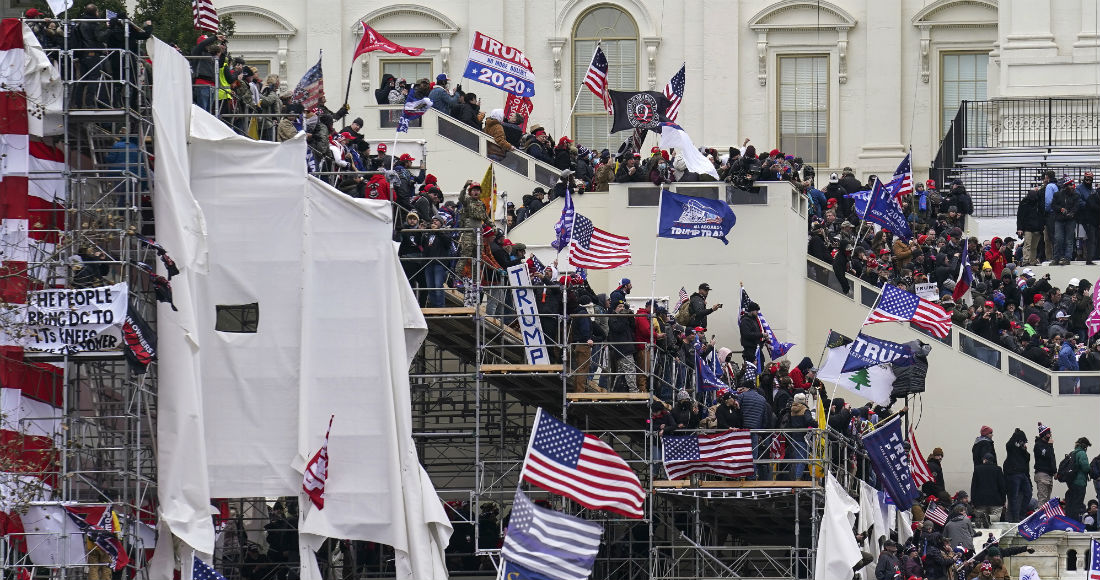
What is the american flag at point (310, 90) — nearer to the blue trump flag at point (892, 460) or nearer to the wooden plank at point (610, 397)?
the wooden plank at point (610, 397)

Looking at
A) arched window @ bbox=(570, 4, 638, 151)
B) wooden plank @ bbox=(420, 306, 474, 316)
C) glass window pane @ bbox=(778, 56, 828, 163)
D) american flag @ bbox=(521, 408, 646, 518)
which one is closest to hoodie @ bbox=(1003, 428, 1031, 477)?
american flag @ bbox=(521, 408, 646, 518)

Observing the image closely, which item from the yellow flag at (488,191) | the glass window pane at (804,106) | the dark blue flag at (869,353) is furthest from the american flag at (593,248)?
the glass window pane at (804,106)

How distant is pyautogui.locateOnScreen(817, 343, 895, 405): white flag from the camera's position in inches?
2067

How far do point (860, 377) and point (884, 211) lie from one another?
18.8 feet

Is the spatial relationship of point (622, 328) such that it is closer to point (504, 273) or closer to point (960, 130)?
point (504, 273)

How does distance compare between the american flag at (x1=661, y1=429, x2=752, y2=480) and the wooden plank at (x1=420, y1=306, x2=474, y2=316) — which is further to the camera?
the wooden plank at (x1=420, y1=306, x2=474, y2=316)

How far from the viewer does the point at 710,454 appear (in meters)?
49.3

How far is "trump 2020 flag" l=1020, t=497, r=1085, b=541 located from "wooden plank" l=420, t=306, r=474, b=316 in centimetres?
894

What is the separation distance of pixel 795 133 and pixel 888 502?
21938 millimetres

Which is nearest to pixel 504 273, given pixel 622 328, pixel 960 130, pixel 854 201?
pixel 622 328

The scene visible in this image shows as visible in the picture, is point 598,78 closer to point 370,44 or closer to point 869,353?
point 370,44

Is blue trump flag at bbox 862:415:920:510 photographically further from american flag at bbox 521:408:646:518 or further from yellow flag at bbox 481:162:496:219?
yellow flag at bbox 481:162:496:219

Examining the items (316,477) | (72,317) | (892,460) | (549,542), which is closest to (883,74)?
→ (892,460)

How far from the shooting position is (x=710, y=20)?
73.5 m
